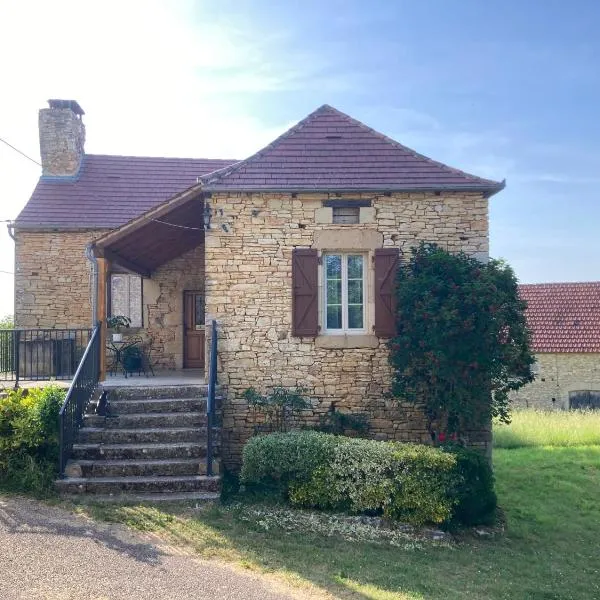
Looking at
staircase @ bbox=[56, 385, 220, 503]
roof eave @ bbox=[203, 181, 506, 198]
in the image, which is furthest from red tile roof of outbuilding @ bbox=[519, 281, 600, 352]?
staircase @ bbox=[56, 385, 220, 503]

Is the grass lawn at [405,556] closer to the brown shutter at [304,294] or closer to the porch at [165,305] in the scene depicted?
the brown shutter at [304,294]

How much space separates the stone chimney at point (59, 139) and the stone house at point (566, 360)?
47.5 feet

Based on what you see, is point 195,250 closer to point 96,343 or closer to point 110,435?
point 96,343

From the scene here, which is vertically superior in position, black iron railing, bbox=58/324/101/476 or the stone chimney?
the stone chimney

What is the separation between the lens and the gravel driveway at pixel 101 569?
472 centimetres

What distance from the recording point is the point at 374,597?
5.00 m

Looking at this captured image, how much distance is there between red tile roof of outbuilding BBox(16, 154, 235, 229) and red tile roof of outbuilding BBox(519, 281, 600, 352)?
11632mm

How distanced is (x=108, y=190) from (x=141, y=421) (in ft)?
25.9

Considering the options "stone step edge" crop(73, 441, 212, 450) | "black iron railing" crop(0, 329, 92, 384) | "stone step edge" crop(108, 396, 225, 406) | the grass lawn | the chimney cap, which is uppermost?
the chimney cap

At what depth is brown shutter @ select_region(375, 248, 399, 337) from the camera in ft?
30.1

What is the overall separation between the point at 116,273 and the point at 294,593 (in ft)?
31.1

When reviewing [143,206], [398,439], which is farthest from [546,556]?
[143,206]

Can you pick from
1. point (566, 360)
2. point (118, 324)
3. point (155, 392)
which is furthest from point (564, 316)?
point (155, 392)

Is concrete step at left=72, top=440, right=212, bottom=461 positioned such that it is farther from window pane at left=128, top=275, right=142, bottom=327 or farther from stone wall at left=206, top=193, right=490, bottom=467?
window pane at left=128, top=275, right=142, bottom=327
